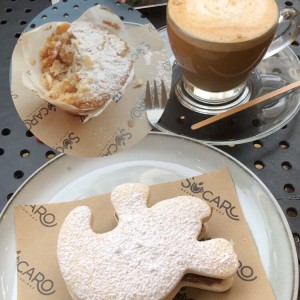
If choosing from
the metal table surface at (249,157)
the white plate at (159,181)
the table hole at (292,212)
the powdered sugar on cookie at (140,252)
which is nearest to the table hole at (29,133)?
the metal table surface at (249,157)

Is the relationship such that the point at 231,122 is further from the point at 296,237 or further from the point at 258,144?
the point at 296,237

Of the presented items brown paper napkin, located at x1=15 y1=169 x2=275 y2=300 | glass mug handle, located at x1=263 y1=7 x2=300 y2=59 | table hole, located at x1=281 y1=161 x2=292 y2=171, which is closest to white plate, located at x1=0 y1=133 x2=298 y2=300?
brown paper napkin, located at x1=15 y1=169 x2=275 y2=300

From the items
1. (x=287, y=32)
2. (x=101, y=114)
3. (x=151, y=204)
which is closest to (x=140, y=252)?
(x=151, y=204)

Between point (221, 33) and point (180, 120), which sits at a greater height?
point (221, 33)

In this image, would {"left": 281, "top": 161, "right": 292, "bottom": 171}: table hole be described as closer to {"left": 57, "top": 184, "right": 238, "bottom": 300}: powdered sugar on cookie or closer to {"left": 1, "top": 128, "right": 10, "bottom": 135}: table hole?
{"left": 57, "top": 184, "right": 238, "bottom": 300}: powdered sugar on cookie

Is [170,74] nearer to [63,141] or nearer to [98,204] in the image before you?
[63,141]

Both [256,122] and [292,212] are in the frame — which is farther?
[256,122]
